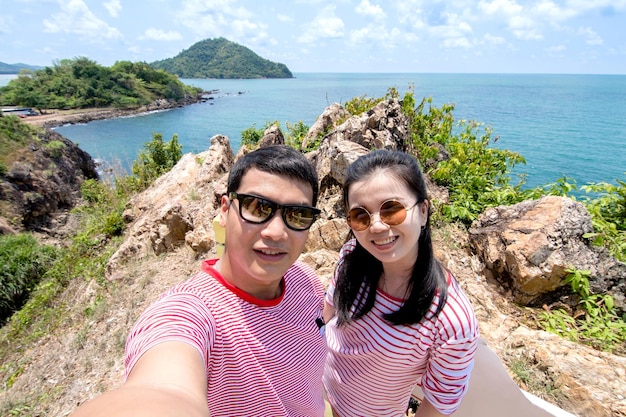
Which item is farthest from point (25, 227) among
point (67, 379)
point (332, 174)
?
point (332, 174)

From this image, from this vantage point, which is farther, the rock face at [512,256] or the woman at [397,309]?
the rock face at [512,256]

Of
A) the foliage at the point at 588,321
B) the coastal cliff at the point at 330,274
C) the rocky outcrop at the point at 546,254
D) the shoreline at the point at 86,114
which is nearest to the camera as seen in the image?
the coastal cliff at the point at 330,274

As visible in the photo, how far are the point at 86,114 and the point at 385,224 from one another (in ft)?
247

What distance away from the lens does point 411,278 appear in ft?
5.97

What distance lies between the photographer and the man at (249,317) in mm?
1211

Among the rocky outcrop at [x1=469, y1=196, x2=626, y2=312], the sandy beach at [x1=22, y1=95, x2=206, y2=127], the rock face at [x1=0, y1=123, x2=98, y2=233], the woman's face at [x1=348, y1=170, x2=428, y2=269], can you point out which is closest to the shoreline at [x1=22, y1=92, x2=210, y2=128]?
the sandy beach at [x1=22, y1=95, x2=206, y2=127]

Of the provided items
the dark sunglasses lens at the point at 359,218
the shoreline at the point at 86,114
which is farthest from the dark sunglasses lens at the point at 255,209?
the shoreline at the point at 86,114

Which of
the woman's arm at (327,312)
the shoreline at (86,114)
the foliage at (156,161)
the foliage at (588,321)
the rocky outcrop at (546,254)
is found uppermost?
the woman's arm at (327,312)

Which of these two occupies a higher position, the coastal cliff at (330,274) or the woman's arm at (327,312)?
the woman's arm at (327,312)

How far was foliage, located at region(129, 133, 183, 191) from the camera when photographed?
44.9 feet

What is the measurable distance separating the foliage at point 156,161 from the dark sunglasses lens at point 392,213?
13.4m

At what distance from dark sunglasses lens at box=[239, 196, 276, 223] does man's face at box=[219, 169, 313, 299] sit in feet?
0.08

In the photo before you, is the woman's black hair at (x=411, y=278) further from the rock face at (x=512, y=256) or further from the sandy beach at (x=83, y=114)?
the sandy beach at (x=83, y=114)

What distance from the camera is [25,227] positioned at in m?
18.4
